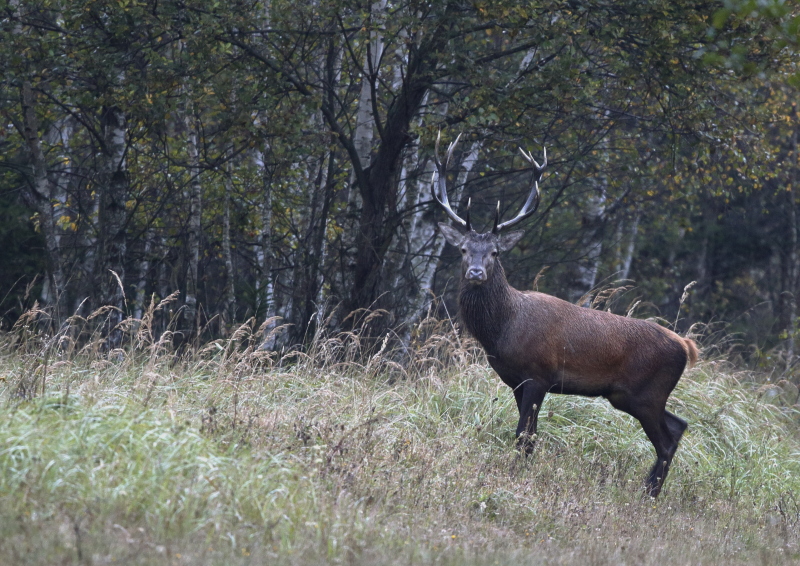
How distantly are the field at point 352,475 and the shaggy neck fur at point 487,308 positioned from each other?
0.85m

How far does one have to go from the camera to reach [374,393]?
8.44m

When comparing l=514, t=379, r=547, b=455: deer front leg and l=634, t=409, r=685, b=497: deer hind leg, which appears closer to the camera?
l=514, t=379, r=547, b=455: deer front leg

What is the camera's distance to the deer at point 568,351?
7.87 m

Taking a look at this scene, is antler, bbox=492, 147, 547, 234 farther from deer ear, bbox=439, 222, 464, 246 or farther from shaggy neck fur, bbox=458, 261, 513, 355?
shaggy neck fur, bbox=458, 261, 513, 355

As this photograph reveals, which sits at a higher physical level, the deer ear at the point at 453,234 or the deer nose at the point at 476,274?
the deer ear at the point at 453,234

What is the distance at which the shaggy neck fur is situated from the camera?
8086mm

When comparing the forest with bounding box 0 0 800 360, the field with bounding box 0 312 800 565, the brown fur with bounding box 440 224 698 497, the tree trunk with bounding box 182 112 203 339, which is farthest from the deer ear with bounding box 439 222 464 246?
the tree trunk with bounding box 182 112 203 339

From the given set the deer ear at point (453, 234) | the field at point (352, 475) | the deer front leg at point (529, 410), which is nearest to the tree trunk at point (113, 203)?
the field at point (352, 475)

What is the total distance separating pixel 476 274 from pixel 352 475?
2808 mm

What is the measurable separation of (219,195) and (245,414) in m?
7.37

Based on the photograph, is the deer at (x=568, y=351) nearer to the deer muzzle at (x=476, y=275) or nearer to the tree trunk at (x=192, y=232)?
the deer muzzle at (x=476, y=275)

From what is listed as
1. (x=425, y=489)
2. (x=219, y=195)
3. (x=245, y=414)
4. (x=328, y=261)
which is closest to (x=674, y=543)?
(x=425, y=489)

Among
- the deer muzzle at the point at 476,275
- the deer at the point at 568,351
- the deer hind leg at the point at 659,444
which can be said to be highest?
the deer muzzle at the point at 476,275

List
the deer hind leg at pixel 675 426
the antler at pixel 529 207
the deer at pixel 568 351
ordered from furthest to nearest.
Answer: the antler at pixel 529 207 → the deer hind leg at pixel 675 426 → the deer at pixel 568 351
